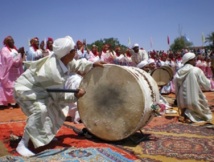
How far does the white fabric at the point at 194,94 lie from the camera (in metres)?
6.19

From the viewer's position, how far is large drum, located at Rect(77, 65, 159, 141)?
4082 mm

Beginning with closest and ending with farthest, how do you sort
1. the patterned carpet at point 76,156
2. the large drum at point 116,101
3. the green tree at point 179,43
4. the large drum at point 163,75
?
the patterned carpet at point 76,156 → the large drum at point 116,101 → the large drum at point 163,75 → the green tree at point 179,43

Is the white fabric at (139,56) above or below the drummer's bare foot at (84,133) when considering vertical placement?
above

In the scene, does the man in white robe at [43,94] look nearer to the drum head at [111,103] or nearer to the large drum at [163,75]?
the drum head at [111,103]

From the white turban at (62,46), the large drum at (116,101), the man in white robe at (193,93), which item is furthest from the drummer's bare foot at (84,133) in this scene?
the man in white robe at (193,93)

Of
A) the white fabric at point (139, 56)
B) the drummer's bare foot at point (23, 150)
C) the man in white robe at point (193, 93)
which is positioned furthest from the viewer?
the white fabric at point (139, 56)

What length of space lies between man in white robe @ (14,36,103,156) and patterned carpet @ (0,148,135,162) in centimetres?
27

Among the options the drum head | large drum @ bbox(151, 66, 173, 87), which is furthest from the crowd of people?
large drum @ bbox(151, 66, 173, 87)

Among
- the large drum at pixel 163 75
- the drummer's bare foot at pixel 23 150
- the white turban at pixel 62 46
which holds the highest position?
the white turban at pixel 62 46

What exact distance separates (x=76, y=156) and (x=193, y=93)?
364 cm

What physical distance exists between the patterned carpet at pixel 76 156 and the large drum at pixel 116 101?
1.69 feet

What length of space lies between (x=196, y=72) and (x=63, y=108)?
11.0 ft

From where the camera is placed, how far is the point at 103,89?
4.31 m

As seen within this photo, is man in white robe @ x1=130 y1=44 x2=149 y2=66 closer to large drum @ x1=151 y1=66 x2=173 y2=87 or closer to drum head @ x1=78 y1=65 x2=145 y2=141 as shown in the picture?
large drum @ x1=151 y1=66 x2=173 y2=87
